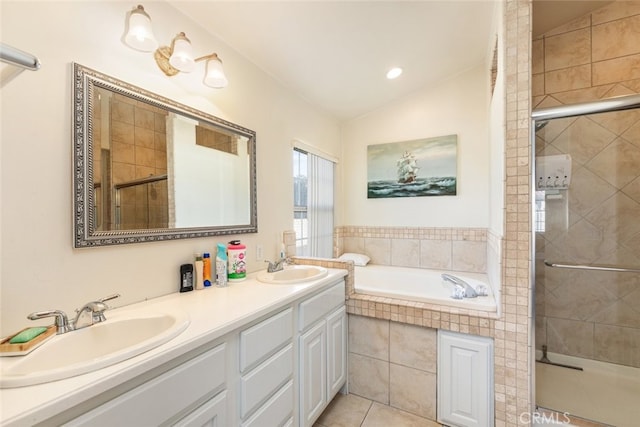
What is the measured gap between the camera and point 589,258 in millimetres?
2217

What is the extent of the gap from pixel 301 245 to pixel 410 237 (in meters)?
1.25

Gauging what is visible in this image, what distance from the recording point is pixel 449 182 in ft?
9.08

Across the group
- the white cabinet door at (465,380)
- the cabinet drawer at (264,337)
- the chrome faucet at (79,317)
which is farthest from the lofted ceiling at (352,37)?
the white cabinet door at (465,380)

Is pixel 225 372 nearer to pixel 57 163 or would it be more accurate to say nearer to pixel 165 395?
pixel 165 395

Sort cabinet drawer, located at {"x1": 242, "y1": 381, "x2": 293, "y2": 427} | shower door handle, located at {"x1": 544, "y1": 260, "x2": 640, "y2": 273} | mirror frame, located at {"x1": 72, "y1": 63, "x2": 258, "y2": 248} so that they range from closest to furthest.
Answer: mirror frame, located at {"x1": 72, "y1": 63, "x2": 258, "y2": 248}
cabinet drawer, located at {"x1": 242, "y1": 381, "x2": 293, "y2": 427}
shower door handle, located at {"x1": 544, "y1": 260, "x2": 640, "y2": 273}

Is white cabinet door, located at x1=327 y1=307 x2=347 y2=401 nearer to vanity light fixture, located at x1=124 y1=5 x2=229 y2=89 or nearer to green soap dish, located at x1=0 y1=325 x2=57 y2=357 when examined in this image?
green soap dish, located at x1=0 y1=325 x2=57 y2=357

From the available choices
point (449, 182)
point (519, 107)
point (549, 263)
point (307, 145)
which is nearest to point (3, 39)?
point (307, 145)

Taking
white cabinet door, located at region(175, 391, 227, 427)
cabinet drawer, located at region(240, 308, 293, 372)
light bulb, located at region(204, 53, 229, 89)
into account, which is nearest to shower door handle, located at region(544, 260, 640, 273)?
cabinet drawer, located at region(240, 308, 293, 372)

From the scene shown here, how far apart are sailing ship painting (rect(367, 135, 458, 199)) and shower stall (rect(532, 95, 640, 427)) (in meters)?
0.73

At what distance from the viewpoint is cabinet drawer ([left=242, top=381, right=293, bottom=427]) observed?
1154 millimetres

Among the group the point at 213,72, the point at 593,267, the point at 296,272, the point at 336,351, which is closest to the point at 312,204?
the point at 296,272

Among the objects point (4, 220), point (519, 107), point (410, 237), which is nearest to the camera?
point (4, 220)

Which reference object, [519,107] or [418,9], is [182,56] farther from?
[519,107]

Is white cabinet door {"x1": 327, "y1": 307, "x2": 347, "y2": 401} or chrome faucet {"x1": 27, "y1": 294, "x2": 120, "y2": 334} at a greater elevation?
chrome faucet {"x1": 27, "y1": 294, "x2": 120, "y2": 334}
